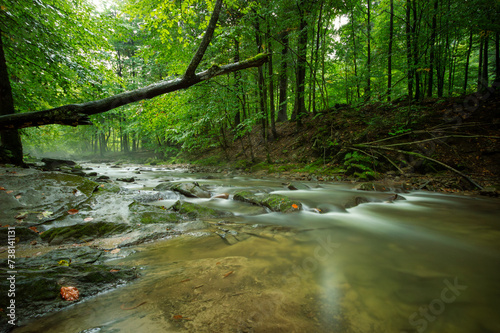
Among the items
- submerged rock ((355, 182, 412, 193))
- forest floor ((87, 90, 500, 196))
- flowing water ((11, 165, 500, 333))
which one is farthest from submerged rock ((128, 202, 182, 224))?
forest floor ((87, 90, 500, 196))

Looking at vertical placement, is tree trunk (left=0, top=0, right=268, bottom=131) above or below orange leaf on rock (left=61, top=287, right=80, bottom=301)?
above

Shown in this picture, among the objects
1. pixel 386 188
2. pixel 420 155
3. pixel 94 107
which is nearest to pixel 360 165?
pixel 386 188

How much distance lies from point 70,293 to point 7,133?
7.27 meters

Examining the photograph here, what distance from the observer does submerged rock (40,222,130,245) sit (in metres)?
2.79

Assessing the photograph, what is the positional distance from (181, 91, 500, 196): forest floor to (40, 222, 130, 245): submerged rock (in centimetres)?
730

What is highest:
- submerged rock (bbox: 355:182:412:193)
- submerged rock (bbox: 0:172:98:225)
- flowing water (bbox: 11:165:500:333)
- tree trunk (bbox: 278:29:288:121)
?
tree trunk (bbox: 278:29:288:121)

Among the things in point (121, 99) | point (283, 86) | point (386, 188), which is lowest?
point (386, 188)

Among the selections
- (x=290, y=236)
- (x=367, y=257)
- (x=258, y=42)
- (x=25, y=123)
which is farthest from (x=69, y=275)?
(x=258, y=42)

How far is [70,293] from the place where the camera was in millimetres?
1565

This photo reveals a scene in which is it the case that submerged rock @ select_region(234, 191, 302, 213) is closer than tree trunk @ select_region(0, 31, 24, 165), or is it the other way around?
submerged rock @ select_region(234, 191, 302, 213)

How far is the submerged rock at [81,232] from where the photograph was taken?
2.79 meters

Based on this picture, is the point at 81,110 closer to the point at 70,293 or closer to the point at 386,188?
the point at 70,293

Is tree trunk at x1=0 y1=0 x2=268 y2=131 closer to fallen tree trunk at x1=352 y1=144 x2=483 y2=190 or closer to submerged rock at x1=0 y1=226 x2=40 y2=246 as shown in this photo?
submerged rock at x1=0 y1=226 x2=40 y2=246

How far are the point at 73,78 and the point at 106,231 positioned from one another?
630 centimetres
